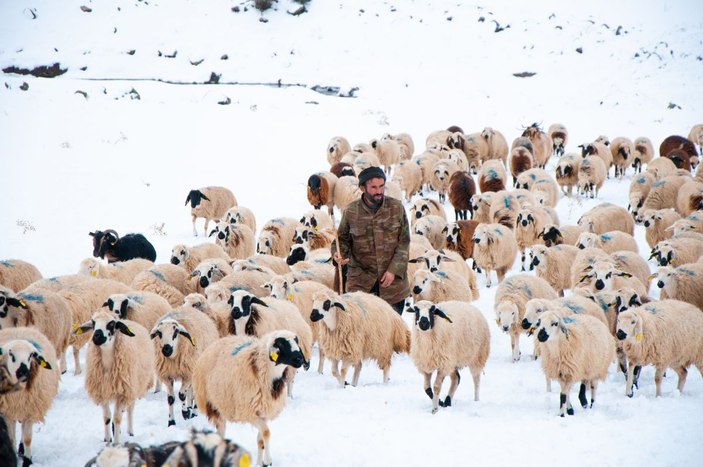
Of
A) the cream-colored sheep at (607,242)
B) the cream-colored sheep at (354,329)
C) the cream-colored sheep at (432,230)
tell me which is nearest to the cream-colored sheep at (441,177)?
the cream-colored sheep at (432,230)

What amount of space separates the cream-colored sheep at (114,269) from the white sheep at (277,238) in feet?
8.93

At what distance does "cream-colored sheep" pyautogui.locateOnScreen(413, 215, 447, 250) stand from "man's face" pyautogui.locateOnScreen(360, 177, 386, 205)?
6696 millimetres

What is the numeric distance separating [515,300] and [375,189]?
10.7ft

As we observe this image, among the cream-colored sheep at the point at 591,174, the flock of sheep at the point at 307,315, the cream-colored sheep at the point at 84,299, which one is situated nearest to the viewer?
the flock of sheep at the point at 307,315

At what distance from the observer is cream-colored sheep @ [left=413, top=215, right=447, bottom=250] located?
48.0 feet

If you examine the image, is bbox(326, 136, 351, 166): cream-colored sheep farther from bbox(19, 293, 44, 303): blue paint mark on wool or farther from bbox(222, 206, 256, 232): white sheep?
bbox(19, 293, 44, 303): blue paint mark on wool

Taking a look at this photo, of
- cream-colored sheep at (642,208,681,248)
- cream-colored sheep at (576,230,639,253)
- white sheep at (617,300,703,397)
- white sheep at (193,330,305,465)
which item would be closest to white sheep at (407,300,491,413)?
white sheep at (617,300,703,397)

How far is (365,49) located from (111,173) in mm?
24854

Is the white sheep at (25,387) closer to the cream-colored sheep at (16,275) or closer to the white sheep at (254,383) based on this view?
the white sheep at (254,383)

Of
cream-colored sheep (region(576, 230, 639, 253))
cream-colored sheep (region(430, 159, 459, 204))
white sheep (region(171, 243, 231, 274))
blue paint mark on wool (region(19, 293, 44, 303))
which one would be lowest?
blue paint mark on wool (region(19, 293, 44, 303))

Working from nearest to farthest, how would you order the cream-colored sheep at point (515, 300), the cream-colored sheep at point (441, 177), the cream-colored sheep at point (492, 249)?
the cream-colored sheep at point (515, 300)
the cream-colored sheep at point (492, 249)
the cream-colored sheep at point (441, 177)

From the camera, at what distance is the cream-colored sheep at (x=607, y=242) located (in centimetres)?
1300

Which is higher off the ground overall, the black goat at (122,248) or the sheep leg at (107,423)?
the black goat at (122,248)

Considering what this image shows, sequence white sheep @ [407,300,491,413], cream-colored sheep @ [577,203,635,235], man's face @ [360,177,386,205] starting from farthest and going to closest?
cream-colored sheep @ [577,203,635,235]
man's face @ [360,177,386,205]
white sheep @ [407,300,491,413]
